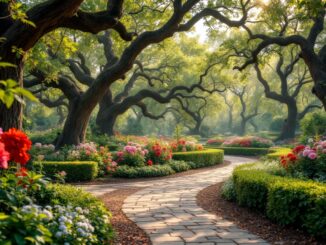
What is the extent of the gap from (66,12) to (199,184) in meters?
6.27

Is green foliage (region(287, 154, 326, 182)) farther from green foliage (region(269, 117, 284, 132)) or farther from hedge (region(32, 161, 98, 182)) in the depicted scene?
green foliage (region(269, 117, 284, 132))

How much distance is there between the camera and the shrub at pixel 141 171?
42.3 ft

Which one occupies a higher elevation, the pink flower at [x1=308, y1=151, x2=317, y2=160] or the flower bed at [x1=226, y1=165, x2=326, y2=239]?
the pink flower at [x1=308, y1=151, x2=317, y2=160]

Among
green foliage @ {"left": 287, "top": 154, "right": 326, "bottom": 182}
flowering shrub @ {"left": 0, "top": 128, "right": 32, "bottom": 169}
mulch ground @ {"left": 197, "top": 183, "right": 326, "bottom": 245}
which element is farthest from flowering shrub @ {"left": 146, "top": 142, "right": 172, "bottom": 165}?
flowering shrub @ {"left": 0, "top": 128, "right": 32, "bottom": 169}

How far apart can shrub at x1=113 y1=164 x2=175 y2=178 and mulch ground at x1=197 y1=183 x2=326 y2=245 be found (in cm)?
401

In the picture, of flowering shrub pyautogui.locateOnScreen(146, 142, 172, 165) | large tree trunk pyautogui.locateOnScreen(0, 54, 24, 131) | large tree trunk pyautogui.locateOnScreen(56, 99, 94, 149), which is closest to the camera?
large tree trunk pyautogui.locateOnScreen(0, 54, 24, 131)

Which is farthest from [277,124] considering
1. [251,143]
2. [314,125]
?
[314,125]

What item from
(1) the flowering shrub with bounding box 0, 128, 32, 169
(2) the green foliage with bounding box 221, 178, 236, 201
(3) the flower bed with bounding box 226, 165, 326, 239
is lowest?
(2) the green foliage with bounding box 221, 178, 236, 201

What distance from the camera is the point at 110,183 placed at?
1158cm

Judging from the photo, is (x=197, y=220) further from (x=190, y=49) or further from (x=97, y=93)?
(x=190, y=49)

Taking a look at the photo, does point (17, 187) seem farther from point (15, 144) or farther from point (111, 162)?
point (111, 162)

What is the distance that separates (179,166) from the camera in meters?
14.9

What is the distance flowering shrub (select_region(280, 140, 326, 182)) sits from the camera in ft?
26.3

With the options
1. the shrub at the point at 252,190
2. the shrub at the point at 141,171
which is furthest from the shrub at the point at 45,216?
the shrub at the point at 141,171
